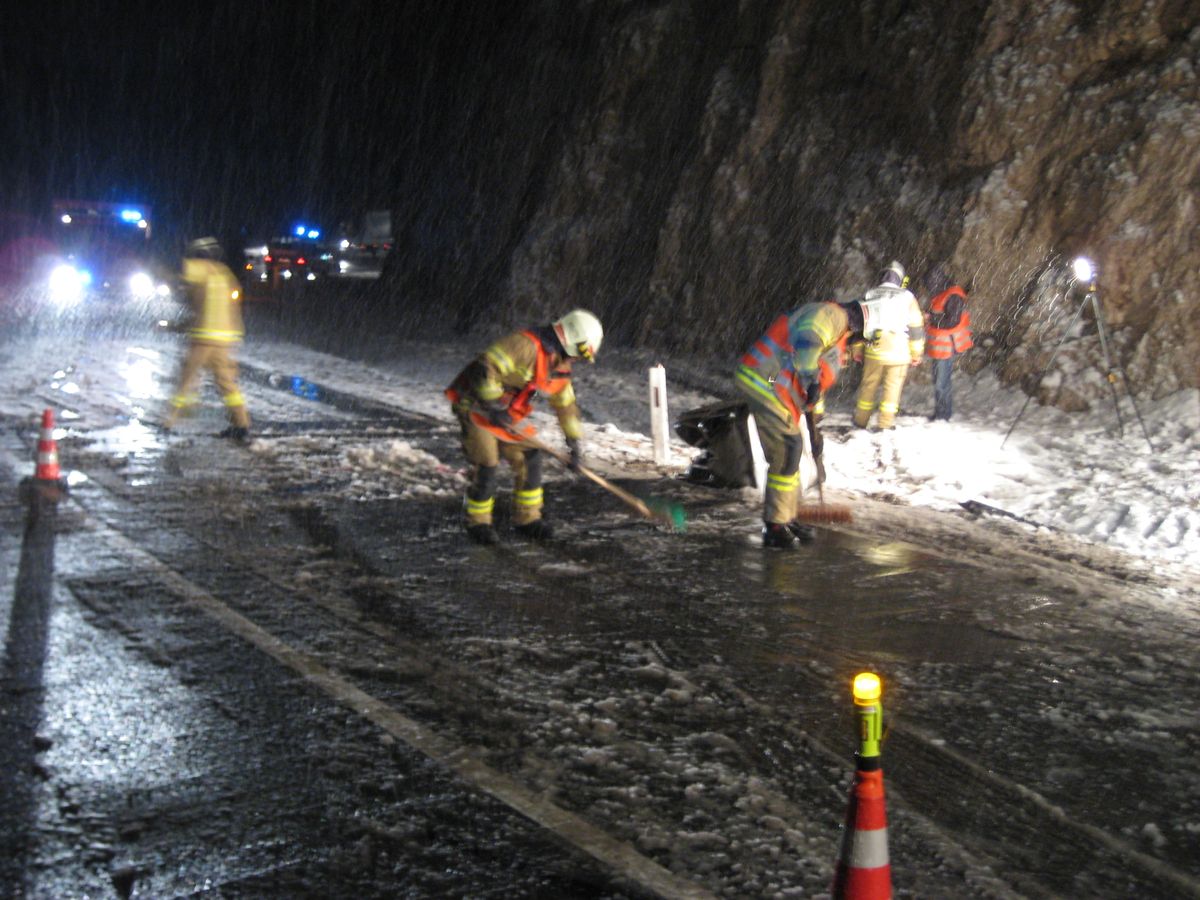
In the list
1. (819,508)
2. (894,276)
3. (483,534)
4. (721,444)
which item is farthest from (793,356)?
(894,276)

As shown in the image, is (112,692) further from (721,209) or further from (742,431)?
(721,209)

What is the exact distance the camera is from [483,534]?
7.80 m

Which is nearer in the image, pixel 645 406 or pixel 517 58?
pixel 645 406

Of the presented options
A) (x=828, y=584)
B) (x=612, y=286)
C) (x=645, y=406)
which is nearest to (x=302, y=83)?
(x=612, y=286)

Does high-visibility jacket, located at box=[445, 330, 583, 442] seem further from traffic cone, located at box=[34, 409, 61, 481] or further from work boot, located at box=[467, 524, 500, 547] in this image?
traffic cone, located at box=[34, 409, 61, 481]

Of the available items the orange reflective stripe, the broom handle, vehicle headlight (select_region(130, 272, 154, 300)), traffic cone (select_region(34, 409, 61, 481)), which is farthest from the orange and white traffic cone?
vehicle headlight (select_region(130, 272, 154, 300))

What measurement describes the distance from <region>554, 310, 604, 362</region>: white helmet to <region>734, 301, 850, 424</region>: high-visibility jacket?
1197mm

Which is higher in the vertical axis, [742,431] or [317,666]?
[742,431]

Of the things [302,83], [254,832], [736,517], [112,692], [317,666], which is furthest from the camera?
[302,83]

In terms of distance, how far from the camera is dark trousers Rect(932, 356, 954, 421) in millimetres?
13656

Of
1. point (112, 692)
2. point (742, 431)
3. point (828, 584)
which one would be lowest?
point (112, 692)

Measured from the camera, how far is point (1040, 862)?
12.9 ft

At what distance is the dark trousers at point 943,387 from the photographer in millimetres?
13656

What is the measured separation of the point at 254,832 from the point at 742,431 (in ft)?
21.4
